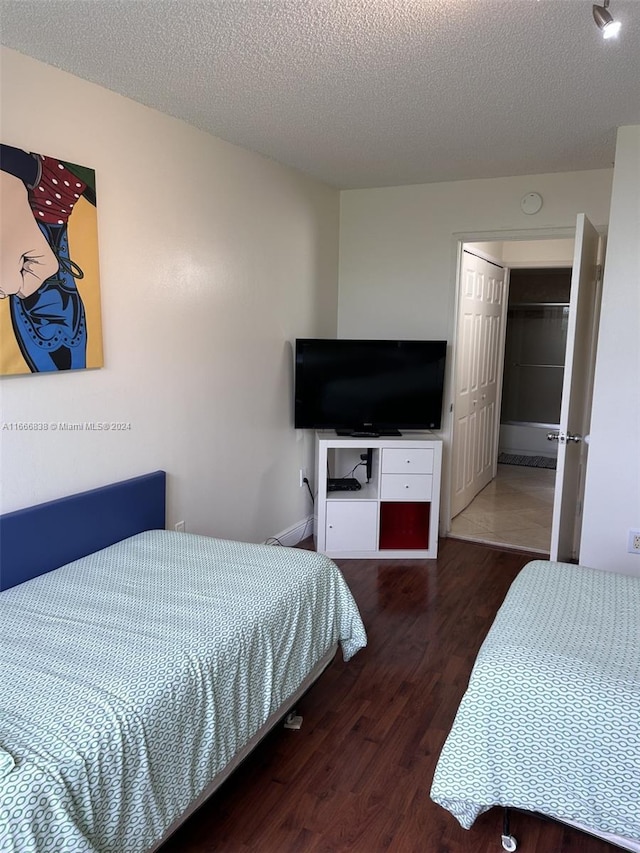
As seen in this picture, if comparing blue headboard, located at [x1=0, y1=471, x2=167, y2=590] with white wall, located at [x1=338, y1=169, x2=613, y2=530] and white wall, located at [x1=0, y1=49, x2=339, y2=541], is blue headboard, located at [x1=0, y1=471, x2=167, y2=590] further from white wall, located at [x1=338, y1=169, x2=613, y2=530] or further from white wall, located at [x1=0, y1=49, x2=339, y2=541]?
white wall, located at [x1=338, y1=169, x2=613, y2=530]

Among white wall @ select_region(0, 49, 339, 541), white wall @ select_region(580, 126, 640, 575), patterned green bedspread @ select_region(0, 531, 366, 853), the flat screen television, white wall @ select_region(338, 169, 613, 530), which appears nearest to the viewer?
patterned green bedspread @ select_region(0, 531, 366, 853)

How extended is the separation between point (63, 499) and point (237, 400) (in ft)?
4.20

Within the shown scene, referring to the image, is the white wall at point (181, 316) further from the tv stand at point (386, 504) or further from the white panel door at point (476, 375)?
the white panel door at point (476, 375)

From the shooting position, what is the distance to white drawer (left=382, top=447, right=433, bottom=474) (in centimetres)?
381

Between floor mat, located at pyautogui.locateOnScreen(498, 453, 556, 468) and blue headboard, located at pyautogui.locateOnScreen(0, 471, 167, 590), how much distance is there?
16.4 ft

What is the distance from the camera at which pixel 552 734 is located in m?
1.59

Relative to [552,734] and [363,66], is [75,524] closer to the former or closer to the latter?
[552,734]

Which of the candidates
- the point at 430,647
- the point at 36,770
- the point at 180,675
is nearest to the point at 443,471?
the point at 430,647

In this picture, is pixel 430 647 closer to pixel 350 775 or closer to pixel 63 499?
pixel 350 775

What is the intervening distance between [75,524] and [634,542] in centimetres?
260

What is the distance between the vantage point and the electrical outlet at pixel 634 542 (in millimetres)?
2998

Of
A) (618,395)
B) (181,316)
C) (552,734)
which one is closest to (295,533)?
(181,316)

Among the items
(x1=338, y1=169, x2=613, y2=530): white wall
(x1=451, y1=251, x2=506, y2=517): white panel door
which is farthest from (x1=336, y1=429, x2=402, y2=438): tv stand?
(x1=451, y1=251, x2=506, y2=517): white panel door

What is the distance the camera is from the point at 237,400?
3.42 metres
